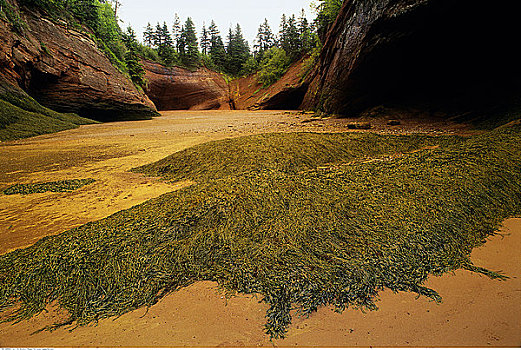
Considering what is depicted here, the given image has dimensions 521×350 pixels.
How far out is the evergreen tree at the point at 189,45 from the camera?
25.1 m

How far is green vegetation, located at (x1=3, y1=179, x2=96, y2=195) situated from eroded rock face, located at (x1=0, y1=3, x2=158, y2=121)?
23.8 feet

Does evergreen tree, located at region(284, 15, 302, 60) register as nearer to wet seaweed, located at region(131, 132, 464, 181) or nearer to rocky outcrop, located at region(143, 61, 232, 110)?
rocky outcrop, located at region(143, 61, 232, 110)

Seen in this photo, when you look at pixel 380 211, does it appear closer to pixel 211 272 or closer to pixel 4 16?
pixel 211 272

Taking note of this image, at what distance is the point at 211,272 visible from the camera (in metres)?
1.12

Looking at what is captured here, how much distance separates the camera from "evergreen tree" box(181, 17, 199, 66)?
25075 mm

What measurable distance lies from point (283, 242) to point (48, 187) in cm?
248

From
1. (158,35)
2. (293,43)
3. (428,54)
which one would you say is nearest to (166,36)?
(158,35)

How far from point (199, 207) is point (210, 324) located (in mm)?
760

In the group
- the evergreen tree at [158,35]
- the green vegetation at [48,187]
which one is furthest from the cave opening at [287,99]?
the evergreen tree at [158,35]

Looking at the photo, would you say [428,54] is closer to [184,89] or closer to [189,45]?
[184,89]

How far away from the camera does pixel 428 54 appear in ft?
17.4

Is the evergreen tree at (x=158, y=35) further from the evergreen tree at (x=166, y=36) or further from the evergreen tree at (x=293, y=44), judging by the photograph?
the evergreen tree at (x=293, y=44)

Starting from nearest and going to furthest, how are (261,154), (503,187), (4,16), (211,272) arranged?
(211,272) < (503,187) < (261,154) < (4,16)

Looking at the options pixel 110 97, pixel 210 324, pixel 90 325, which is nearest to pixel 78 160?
pixel 90 325
